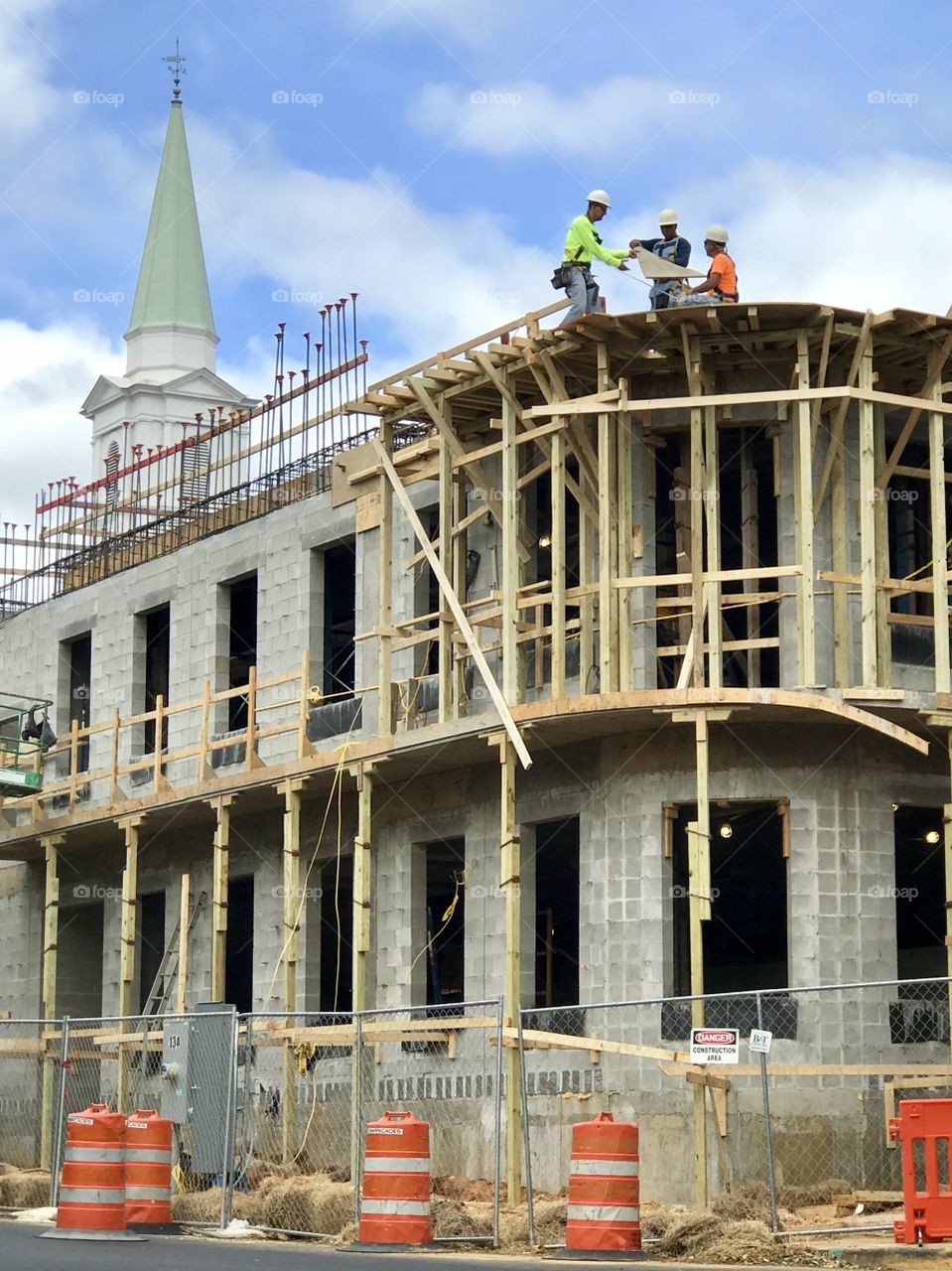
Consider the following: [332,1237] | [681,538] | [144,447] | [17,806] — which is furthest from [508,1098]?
[144,447]

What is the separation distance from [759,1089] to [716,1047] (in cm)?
493

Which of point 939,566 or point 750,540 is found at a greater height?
point 750,540

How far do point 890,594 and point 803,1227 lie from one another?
8.11m

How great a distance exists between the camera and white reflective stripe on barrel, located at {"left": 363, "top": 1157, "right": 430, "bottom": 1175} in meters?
17.7

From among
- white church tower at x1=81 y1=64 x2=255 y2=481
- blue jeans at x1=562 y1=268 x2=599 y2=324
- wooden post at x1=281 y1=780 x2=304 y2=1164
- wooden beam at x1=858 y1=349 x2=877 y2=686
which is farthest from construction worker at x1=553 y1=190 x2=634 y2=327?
white church tower at x1=81 y1=64 x2=255 y2=481

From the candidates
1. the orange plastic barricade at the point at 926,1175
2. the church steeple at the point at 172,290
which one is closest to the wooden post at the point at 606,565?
the orange plastic barricade at the point at 926,1175

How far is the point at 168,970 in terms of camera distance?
3125cm

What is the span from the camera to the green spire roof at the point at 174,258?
65.1 m

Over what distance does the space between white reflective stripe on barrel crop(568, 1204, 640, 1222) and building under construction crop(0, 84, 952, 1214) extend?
3.52 m

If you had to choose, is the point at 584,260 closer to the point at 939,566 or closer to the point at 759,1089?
the point at 939,566

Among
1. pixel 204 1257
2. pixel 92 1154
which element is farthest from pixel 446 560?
pixel 204 1257

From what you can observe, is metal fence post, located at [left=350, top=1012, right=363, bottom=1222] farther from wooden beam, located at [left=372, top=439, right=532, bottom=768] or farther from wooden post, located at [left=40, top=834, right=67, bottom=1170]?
wooden post, located at [left=40, top=834, right=67, bottom=1170]

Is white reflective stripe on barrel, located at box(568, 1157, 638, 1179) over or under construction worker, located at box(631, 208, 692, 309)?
under

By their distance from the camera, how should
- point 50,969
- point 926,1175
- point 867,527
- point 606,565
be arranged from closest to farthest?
point 926,1175 → point 867,527 → point 606,565 → point 50,969
